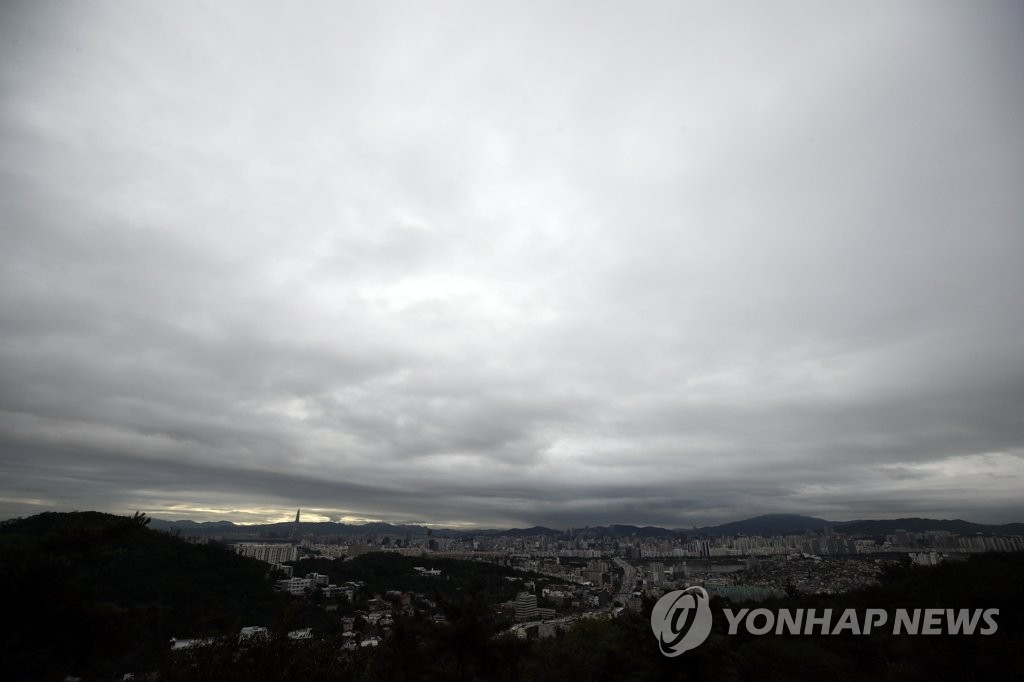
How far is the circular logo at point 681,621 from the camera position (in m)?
12.0

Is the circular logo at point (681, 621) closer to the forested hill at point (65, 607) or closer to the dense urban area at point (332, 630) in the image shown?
the dense urban area at point (332, 630)

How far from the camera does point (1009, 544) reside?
82062 millimetres

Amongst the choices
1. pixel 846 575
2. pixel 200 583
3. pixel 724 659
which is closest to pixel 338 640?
pixel 724 659

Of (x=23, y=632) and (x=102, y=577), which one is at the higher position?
(x=23, y=632)

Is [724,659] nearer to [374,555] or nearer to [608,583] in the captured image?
[374,555]

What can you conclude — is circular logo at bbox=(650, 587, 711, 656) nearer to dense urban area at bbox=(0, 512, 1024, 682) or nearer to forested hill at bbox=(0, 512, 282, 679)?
dense urban area at bbox=(0, 512, 1024, 682)

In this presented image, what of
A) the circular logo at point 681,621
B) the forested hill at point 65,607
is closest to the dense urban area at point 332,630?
the forested hill at point 65,607

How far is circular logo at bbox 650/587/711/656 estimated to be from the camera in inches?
472

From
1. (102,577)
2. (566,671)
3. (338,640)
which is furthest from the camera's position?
(102,577)

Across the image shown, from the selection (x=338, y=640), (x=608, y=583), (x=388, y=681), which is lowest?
A: (x=608, y=583)

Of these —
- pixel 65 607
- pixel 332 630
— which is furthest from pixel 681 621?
pixel 332 630

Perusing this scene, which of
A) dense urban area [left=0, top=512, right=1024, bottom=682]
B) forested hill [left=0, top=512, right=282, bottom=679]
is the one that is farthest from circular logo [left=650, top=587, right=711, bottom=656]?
forested hill [left=0, top=512, right=282, bottom=679]

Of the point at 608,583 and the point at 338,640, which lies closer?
the point at 338,640

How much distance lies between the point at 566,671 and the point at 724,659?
8.82 meters
